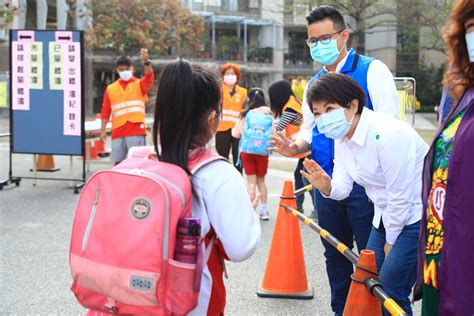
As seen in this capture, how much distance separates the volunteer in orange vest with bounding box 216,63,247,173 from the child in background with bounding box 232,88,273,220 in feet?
2.63

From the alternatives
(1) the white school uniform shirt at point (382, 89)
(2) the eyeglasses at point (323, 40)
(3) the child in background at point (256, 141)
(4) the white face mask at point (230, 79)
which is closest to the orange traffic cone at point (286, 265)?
(2) the eyeglasses at point (323, 40)

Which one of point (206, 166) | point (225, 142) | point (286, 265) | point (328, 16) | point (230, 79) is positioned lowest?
point (286, 265)

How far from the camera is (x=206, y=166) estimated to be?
2.22 metres

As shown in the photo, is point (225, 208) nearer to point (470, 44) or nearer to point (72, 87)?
point (470, 44)

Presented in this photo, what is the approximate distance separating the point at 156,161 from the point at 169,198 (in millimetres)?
221

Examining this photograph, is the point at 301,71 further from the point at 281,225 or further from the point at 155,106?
the point at 155,106

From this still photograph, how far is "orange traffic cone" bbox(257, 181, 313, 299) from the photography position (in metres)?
5.09

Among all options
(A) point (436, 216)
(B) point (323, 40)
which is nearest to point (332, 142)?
(B) point (323, 40)

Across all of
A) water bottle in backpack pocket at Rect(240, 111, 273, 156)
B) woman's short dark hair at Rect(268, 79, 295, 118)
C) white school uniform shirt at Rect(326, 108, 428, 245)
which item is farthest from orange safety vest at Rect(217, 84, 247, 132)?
white school uniform shirt at Rect(326, 108, 428, 245)

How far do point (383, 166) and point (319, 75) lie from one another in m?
1.02

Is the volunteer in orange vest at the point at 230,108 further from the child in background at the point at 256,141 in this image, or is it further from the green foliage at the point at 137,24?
the green foliage at the point at 137,24

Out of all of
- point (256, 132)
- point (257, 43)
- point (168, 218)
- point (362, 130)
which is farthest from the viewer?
point (257, 43)

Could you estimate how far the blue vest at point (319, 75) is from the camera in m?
3.90

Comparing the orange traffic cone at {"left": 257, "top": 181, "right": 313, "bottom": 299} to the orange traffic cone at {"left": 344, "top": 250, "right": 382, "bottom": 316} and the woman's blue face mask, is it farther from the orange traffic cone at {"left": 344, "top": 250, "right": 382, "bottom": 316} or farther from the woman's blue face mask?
the orange traffic cone at {"left": 344, "top": 250, "right": 382, "bottom": 316}
